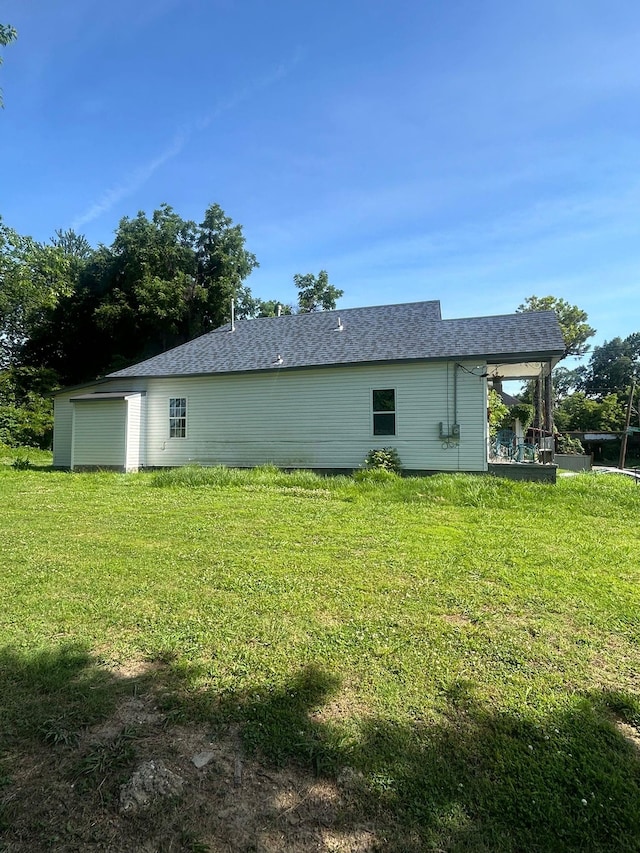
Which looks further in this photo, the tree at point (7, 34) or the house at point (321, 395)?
the house at point (321, 395)

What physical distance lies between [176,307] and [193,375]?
14.2 metres

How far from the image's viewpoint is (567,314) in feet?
123

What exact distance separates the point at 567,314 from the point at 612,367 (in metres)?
26.8

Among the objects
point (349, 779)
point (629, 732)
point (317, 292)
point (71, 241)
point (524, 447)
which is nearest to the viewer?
→ point (349, 779)

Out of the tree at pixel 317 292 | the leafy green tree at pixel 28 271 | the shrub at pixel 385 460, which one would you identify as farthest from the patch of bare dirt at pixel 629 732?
the tree at pixel 317 292

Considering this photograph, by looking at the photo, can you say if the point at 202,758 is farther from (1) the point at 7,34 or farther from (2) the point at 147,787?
(1) the point at 7,34

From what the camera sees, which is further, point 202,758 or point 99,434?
point 99,434

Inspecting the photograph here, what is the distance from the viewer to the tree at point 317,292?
32031mm

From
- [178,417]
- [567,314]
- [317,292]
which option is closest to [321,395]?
[178,417]

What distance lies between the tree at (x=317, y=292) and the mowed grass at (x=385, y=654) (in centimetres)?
2815

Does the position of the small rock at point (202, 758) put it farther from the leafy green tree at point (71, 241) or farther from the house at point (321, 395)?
the leafy green tree at point (71, 241)

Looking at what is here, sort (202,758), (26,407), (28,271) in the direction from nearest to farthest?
(202,758) < (28,271) < (26,407)

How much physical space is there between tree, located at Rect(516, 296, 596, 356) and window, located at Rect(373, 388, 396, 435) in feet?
99.6

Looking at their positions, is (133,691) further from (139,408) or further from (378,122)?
(139,408)
